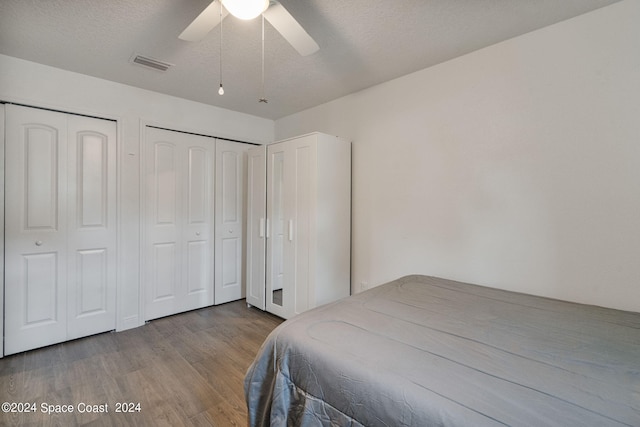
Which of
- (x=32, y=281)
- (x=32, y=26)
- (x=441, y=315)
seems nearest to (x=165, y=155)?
(x=32, y=26)

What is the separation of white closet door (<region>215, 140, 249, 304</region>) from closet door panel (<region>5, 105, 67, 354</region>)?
1.44m

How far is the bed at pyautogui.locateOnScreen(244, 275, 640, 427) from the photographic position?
2.67 ft

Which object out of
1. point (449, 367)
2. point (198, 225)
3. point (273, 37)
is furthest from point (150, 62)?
point (449, 367)

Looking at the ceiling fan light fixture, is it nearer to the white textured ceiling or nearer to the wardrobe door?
the white textured ceiling

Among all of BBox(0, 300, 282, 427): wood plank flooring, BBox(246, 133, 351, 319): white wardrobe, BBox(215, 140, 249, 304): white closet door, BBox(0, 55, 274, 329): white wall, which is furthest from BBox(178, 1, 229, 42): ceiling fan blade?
BBox(0, 300, 282, 427): wood plank flooring

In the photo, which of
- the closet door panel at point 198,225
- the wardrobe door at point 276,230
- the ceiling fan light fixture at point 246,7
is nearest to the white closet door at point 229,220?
the closet door panel at point 198,225

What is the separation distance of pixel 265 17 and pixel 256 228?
2.24 metres

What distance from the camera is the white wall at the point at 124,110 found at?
2361 mm

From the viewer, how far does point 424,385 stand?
35.5 inches

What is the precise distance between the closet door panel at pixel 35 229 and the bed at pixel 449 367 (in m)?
2.37

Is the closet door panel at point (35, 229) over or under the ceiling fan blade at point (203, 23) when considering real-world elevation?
under

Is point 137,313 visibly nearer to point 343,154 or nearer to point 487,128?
point 343,154

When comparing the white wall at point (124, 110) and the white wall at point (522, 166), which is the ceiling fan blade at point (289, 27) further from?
the white wall at point (124, 110)

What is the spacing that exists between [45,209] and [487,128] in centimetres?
372
